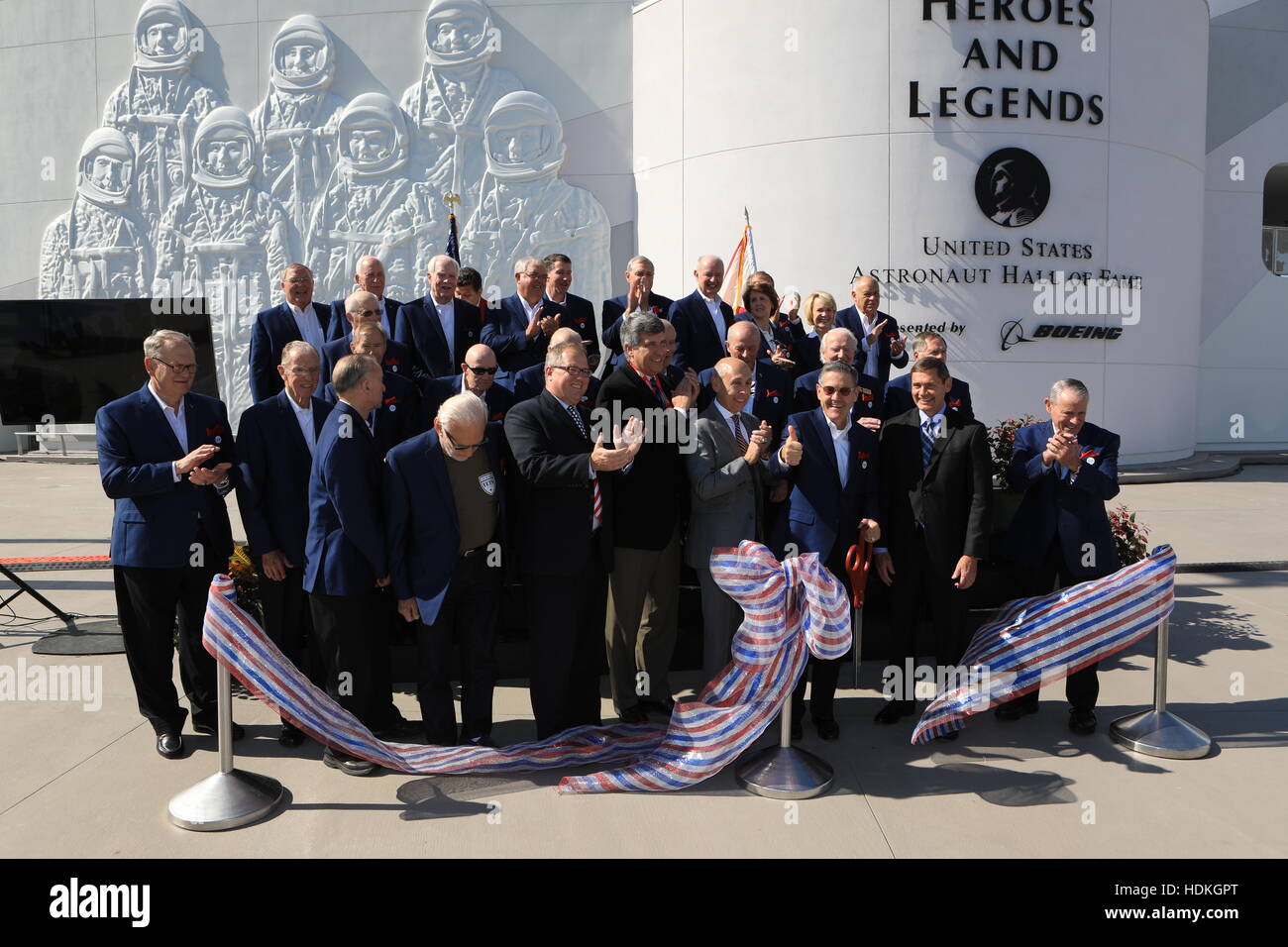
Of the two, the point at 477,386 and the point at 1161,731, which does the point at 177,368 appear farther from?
the point at 1161,731

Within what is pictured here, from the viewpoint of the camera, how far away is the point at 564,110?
16016mm

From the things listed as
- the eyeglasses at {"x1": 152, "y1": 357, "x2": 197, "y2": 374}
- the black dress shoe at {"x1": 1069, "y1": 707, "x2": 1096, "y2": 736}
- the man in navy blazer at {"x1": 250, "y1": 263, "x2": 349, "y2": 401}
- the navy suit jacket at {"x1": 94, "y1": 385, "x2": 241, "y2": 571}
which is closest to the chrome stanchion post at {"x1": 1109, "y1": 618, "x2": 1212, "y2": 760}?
the black dress shoe at {"x1": 1069, "y1": 707, "x2": 1096, "y2": 736}

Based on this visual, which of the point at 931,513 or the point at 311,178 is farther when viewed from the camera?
the point at 311,178

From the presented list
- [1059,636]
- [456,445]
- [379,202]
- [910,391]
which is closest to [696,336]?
[910,391]

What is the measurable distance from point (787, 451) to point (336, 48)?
601 inches

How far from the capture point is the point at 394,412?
4.88 metres

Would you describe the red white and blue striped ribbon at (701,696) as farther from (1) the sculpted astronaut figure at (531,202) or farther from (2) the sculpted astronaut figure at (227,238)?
(2) the sculpted astronaut figure at (227,238)

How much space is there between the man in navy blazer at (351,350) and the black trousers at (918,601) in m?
2.92

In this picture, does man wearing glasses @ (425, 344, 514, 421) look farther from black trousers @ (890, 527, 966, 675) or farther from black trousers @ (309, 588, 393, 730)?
black trousers @ (890, 527, 966, 675)

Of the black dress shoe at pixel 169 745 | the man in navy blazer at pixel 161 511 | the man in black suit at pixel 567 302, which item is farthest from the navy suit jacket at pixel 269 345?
the black dress shoe at pixel 169 745

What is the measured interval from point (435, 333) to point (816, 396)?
2.61 metres

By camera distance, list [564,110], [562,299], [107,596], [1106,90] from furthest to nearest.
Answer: [564,110] → [1106,90] → [107,596] → [562,299]

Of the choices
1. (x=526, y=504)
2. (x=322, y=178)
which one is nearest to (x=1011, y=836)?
(x=526, y=504)

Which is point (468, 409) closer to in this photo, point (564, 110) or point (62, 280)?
point (564, 110)
